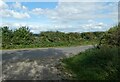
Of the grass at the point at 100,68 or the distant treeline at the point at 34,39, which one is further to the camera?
the distant treeline at the point at 34,39

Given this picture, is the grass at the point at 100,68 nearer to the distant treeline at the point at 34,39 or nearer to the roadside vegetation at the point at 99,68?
the roadside vegetation at the point at 99,68

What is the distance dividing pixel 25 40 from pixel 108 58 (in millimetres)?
20208

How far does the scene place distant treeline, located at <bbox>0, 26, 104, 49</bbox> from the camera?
29.2 metres

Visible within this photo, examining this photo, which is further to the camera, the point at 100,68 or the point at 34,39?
the point at 34,39

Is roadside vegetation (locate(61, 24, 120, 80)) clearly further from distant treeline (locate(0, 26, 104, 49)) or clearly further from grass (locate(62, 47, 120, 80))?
distant treeline (locate(0, 26, 104, 49))

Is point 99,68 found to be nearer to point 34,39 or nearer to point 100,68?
point 100,68

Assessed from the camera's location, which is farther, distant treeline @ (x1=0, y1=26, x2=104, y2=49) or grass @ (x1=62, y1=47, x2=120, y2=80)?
distant treeline @ (x1=0, y1=26, x2=104, y2=49)

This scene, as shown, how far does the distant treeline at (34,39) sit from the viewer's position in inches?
1150

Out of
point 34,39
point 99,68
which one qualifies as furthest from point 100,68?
point 34,39

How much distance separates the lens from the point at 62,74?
10.5 meters

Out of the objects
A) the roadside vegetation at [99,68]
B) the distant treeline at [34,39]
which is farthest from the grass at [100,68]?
the distant treeline at [34,39]

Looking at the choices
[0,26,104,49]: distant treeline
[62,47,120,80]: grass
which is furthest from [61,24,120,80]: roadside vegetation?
[0,26,104,49]: distant treeline

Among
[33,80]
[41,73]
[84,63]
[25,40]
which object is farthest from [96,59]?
[25,40]

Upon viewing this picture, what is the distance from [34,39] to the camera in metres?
31.4
